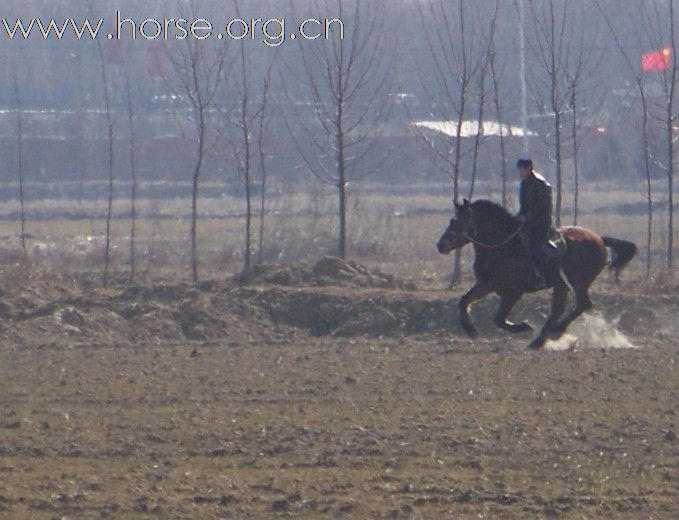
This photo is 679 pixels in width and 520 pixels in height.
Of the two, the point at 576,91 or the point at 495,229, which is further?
the point at 576,91

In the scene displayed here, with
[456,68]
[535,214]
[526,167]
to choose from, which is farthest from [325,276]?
[456,68]

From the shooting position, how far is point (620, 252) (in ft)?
57.1

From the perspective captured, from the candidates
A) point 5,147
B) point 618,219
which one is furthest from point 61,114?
point 618,219

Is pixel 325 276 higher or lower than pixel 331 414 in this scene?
higher

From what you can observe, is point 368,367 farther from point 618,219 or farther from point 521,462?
point 618,219

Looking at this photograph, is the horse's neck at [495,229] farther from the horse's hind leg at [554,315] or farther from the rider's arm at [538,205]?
the horse's hind leg at [554,315]

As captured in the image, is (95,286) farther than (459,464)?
Yes

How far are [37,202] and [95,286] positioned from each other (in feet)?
89.2

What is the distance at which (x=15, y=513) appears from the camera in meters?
8.33

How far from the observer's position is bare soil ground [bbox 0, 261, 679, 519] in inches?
342

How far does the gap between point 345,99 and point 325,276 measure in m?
4.23

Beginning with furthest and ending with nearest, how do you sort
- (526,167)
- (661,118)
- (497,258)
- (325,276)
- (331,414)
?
(661,118) < (325,276) < (497,258) < (526,167) < (331,414)

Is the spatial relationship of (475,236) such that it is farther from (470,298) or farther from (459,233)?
(470,298)

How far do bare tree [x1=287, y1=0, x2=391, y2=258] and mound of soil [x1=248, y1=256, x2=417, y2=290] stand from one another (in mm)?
2023
